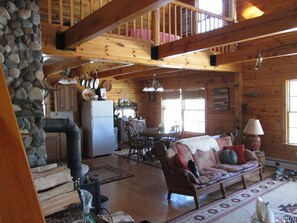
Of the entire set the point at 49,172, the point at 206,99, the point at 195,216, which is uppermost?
the point at 206,99

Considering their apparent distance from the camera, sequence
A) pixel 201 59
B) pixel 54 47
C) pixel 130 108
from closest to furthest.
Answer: pixel 54 47, pixel 201 59, pixel 130 108

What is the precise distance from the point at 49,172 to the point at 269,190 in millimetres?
3732

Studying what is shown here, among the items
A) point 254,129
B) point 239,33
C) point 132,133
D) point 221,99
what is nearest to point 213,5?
point 221,99

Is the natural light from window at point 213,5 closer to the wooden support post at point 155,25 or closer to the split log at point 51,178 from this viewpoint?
the wooden support post at point 155,25

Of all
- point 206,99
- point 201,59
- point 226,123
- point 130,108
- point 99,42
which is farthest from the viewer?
point 130,108

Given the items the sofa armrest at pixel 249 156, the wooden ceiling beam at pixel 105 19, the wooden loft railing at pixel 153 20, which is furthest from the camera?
the sofa armrest at pixel 249 156

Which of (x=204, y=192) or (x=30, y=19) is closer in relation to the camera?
(x=30, y=19)

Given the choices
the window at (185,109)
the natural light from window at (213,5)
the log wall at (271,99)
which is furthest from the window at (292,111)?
the natural light from window at (213,5)

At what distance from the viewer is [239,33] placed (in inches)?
137

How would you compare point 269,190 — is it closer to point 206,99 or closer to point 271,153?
point 271,153

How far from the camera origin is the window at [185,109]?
25.0 feet

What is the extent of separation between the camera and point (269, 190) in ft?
14.5

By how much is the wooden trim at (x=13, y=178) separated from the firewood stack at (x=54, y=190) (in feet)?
5.88

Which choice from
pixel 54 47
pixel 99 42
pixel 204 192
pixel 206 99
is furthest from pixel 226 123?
pixel 54 47
